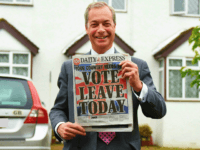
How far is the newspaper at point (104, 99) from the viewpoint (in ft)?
5.58

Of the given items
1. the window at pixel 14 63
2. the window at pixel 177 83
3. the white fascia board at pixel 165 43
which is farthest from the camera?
the white fascia board at pixel 165 43

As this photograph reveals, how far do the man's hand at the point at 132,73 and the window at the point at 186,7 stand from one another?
36.1ft

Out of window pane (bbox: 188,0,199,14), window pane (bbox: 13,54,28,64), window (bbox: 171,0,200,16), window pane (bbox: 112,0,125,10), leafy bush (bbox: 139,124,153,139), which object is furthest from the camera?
window pane (bbox: 188,0,199,14)

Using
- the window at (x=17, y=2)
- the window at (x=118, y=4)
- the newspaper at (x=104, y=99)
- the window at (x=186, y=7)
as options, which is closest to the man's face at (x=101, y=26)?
the newspaper at (x=104, y=99)

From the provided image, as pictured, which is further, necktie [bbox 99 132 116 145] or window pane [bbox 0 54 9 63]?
window pane [bbox 0 54 9 63]

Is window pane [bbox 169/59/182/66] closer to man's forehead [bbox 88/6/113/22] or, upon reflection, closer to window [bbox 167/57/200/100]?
window [bbox 167/57/200/100]

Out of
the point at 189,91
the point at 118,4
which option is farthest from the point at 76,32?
the point at 189,91

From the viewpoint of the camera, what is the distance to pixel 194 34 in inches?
214

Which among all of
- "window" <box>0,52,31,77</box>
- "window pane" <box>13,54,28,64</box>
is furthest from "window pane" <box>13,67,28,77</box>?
"window pane" <box>13,54,28,64</box>

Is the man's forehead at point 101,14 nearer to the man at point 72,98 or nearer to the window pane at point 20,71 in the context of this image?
the man at point 72,98

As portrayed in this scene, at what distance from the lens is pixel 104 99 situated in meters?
1.71

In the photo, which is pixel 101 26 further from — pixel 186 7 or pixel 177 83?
pixel 186 7

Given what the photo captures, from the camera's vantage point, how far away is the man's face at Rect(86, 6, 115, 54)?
1853 millimetres

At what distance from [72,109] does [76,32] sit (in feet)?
32.8
